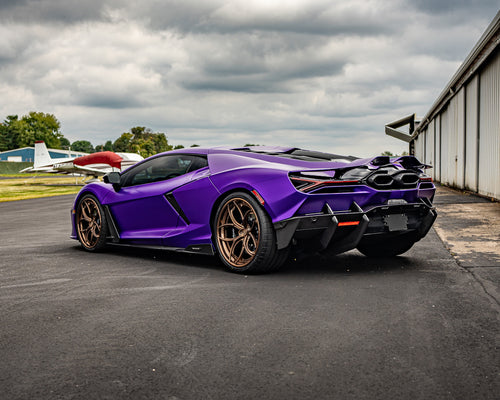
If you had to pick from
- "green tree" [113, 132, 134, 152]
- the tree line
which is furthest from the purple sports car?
"green tree" [113, 132, 134, 152]

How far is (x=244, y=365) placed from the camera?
328cm

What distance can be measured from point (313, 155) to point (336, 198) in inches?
37.8

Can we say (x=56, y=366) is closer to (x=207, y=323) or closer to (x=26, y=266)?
(x=207, y=323)

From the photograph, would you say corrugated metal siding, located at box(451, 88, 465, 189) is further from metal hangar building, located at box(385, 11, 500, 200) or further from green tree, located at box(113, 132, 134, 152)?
green tree, located at box(113, 132, 134, 152)

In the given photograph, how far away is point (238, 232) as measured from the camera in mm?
6105

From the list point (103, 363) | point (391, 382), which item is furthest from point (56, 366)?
point (391, 382)

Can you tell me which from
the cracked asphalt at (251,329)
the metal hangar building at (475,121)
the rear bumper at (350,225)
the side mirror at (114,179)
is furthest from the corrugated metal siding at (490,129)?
the side mirror at (114,179)

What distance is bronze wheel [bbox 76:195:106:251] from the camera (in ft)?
25.7

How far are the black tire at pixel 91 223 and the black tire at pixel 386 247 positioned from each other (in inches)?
132

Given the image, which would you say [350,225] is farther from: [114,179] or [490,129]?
[490,129]

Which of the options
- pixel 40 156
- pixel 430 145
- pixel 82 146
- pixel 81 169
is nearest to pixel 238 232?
pixel 430 145

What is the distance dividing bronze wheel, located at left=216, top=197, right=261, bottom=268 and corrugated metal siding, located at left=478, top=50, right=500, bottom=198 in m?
11.6

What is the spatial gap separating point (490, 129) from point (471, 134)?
321 cm

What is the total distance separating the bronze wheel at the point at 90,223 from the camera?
308 inches
